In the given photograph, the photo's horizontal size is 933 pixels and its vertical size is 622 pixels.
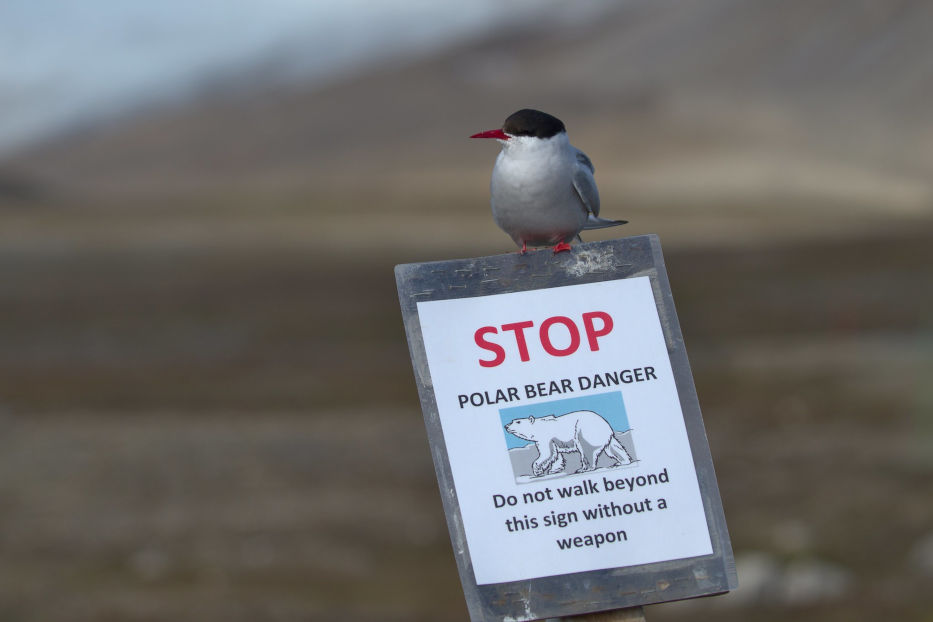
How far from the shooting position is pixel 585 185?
14.4 ft

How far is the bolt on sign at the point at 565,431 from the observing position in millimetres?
3791

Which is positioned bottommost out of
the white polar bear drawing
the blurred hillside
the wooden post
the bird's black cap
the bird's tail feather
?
the wooden post

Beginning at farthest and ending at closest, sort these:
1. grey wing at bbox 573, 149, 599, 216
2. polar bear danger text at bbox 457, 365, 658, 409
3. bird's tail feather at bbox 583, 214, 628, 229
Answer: bird's tail feather at bbox 583, 214, 628, 229, grey wing at bbox 573, 149, 599, 216, polar bear danger text at bbox 457, 365, 658, 409

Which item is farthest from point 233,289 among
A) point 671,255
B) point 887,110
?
point 887,110

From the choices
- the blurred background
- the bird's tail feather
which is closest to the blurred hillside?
the blurred background

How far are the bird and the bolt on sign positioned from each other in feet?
0.94

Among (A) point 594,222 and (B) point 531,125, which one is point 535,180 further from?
(A) point 594,222

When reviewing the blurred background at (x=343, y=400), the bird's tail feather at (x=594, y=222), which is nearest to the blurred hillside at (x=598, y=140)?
the blurred background at (x=343, y=400)

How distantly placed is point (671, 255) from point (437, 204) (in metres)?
37.2

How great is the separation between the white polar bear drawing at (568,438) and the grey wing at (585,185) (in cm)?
88

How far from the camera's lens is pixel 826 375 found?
1808 cm

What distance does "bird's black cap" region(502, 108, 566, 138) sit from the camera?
4.20m

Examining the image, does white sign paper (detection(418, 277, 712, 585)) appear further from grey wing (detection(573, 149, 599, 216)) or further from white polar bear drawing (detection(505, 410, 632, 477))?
grey wing (detection(573, 149, 599, 216))

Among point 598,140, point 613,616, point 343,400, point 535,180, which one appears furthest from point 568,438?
point 598,140
